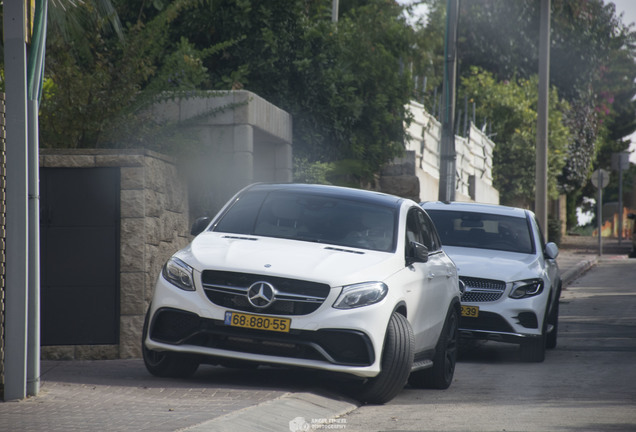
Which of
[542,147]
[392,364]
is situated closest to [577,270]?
[542,147]

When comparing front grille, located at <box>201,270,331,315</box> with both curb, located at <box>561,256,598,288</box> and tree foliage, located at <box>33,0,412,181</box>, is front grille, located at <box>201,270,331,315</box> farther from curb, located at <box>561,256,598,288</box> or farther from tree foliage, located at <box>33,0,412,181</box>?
curb, located at <box>561,256,598,288</box>

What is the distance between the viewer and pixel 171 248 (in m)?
11.9

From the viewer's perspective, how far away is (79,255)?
10688 millimetres

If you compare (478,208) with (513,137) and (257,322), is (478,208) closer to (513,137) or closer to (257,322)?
(257,322)

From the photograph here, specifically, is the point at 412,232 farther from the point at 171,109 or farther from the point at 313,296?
the point at 171,109

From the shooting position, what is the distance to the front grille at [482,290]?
12.3 metres

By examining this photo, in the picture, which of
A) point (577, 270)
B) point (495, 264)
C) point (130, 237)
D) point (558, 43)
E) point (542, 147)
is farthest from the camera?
point (558, 43)

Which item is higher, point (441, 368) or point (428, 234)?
point (428, 234)

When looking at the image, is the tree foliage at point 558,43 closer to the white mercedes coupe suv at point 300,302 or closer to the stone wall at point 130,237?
the stone wall at point 130,237

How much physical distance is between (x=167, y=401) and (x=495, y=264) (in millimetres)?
5481

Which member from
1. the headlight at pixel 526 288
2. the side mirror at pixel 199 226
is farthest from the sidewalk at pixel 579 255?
the side mirror at pixel 199 226

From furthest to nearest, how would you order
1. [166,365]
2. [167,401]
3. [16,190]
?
[166,365], [167,401], [16,190]

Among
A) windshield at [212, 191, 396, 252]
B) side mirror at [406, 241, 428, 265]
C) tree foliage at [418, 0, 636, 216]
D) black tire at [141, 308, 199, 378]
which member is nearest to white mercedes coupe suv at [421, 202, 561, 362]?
windshield at [212, 191, 396, 252]

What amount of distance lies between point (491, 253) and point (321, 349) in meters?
5.10
